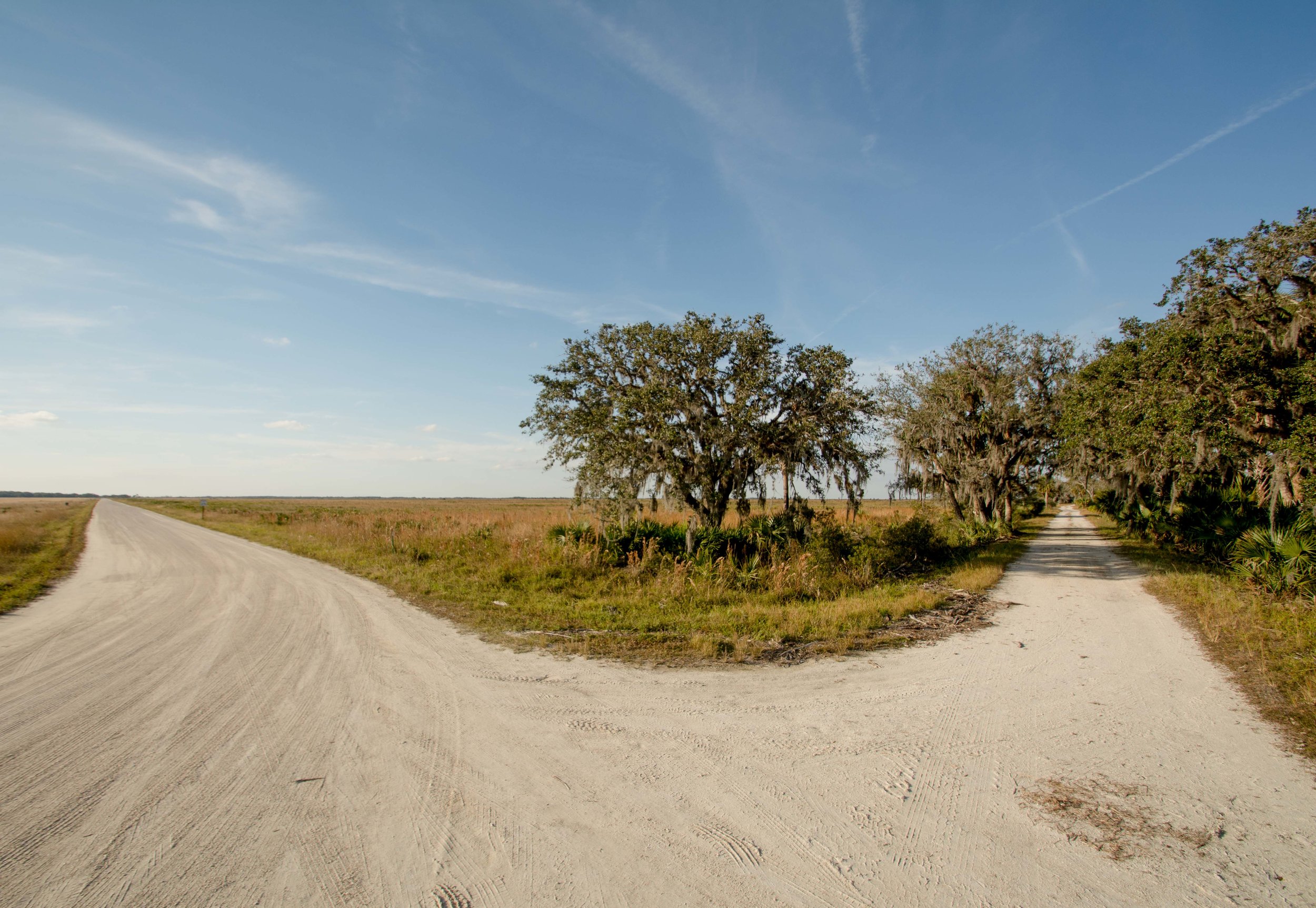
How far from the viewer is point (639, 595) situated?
11797mm

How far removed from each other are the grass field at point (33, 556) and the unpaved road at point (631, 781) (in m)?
6.34

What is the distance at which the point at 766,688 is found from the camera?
263 inches

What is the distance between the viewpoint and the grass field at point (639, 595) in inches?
347

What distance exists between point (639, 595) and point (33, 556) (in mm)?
22212

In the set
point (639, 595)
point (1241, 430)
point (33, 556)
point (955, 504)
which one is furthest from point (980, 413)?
point (33, 556)

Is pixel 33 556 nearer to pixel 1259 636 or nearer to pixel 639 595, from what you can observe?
pixel 639 595

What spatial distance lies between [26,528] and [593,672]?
39269 millimetres

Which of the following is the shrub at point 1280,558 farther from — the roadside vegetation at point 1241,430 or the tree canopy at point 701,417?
the tree canopy at point 701,417

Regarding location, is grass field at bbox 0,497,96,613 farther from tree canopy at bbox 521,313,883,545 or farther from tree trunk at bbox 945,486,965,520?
tree trunk at bbox 945,486,965,520

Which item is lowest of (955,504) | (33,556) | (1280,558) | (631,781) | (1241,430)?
(631,781)

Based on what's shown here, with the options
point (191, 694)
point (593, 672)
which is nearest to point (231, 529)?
point (191, 694)

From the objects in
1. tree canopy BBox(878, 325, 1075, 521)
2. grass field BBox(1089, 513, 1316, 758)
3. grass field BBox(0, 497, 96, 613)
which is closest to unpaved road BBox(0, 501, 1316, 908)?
grass field BBox(1089, 513, 1316, 758)

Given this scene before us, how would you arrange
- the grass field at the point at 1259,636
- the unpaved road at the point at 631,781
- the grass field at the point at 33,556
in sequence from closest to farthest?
the unpaved road at the point at 631,781, the grass field at the point at 1259,636, the grass field at the point at 33,556

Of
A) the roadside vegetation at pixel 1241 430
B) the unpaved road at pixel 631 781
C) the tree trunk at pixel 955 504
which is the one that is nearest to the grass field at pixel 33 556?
the unpaved road at pixel 631 781
